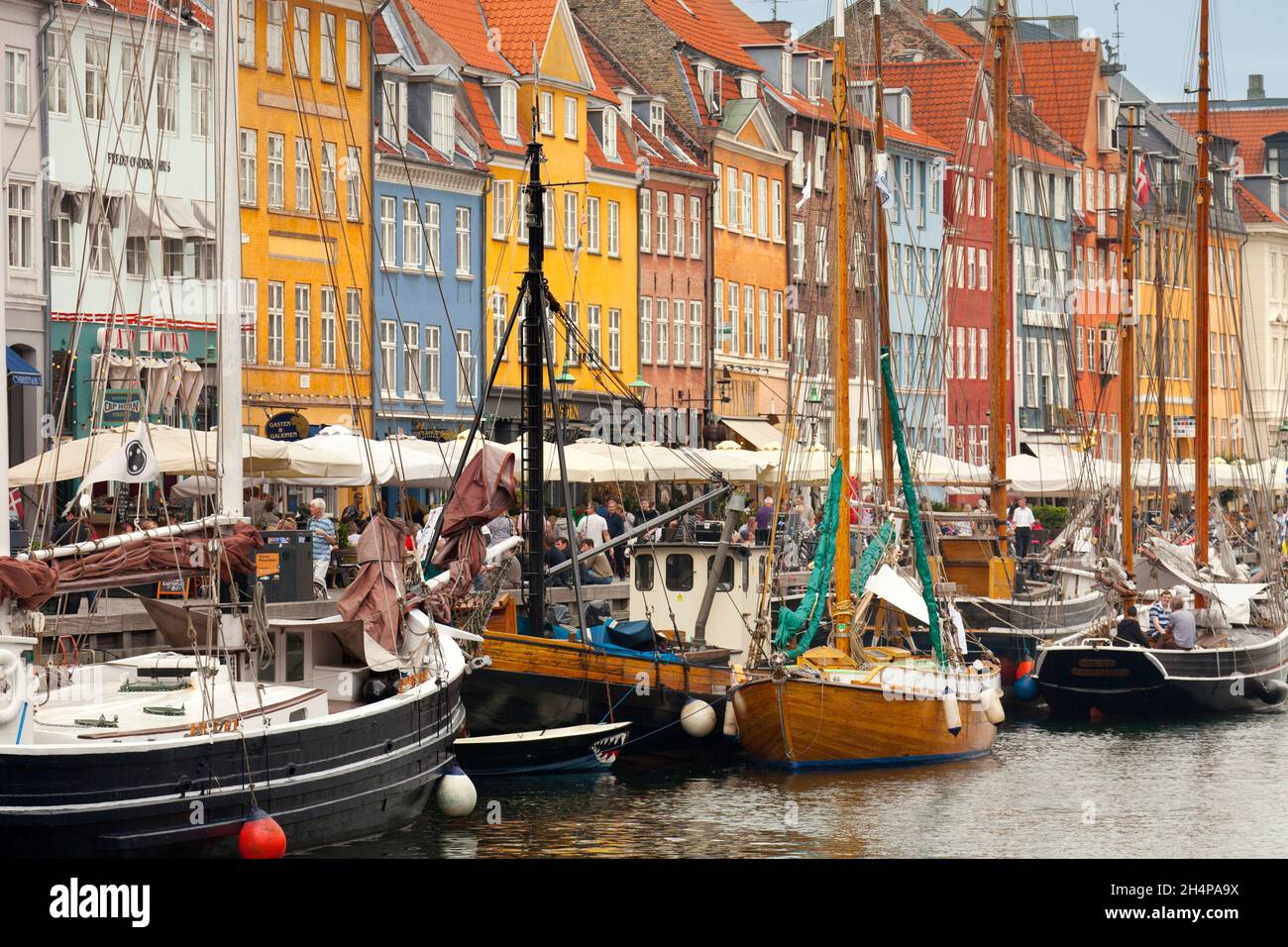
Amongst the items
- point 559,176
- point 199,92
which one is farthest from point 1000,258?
point 559,176

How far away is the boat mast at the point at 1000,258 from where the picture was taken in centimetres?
4441

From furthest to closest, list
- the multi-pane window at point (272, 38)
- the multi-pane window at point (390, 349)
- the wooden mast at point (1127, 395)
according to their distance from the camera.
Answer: the multi-pane window at point (390, 349) < the multi-pane window at point (272, 38) < the wooden mast at point (1127, 395)

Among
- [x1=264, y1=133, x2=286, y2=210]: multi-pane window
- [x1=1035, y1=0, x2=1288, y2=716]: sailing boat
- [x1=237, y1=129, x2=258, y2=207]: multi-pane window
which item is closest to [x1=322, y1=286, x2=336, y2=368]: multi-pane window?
[x1=264, y1=133, x2=286, y2=210]: multi-pane window

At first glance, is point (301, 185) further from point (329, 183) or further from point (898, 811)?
point (898, 811)

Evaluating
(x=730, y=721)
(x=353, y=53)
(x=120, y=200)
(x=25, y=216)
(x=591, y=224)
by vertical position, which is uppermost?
(x=353, y=53)

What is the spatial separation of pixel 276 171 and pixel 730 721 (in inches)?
1155

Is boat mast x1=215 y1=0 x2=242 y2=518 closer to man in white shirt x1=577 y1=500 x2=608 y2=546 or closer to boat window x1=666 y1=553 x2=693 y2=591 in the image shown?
boat window x1=666 y1=553 x2=693 y2=591

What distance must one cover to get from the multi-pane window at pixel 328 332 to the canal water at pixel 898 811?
28060 mm

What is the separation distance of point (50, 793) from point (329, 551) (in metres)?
16.8

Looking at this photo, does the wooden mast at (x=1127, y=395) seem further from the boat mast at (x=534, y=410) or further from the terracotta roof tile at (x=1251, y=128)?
the terracotta roof tile at (x=1251, y=128)

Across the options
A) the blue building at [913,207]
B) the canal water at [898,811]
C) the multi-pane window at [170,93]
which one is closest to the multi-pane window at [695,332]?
the blue building at [913,207]

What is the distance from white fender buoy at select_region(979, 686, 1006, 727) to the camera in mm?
33219

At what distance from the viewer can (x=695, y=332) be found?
7731 cm
